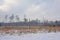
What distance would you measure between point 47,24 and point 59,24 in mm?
2176

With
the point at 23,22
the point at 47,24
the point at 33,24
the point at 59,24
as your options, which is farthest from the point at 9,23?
the point at 59,24

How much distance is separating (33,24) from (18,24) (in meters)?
3.14

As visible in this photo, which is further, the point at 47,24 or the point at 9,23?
the point at 9,23

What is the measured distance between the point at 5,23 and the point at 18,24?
8.49 ft

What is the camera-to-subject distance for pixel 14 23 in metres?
29.9

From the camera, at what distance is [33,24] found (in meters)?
28.6

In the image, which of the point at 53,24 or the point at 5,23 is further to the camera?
the point at 5,23

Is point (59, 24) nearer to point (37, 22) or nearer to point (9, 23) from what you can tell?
point (37, 22)

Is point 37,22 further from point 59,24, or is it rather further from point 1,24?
point 1,24

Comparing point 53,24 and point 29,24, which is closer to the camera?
point 53,24

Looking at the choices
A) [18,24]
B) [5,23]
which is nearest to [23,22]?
[18,24]

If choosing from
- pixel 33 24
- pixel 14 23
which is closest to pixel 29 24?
pixel 33 24

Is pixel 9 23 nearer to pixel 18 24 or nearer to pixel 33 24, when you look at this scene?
pixel 18 24

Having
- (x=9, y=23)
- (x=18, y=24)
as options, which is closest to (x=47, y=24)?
(x=18, y=24)
